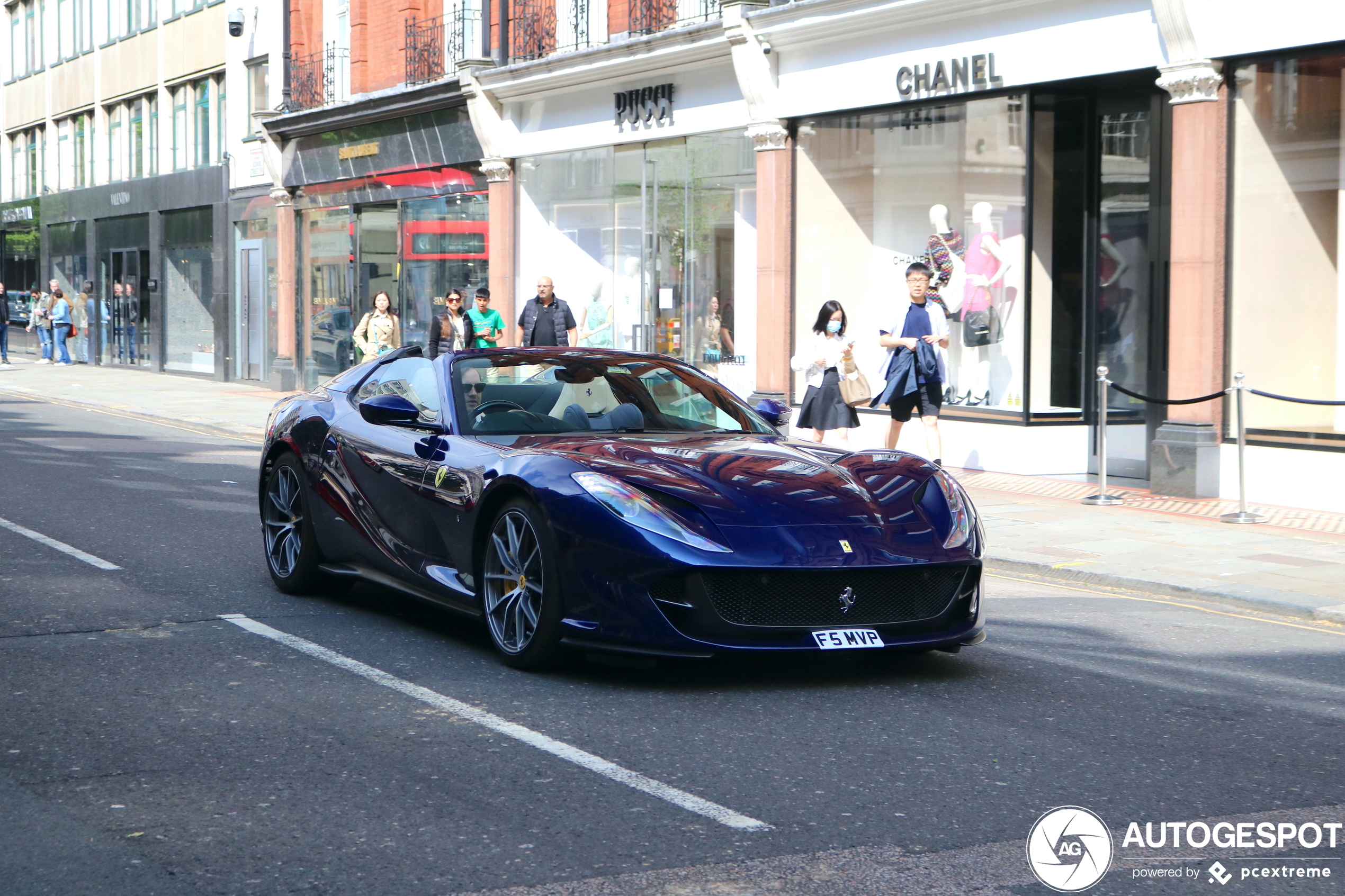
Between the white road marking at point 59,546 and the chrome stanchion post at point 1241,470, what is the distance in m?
8.22

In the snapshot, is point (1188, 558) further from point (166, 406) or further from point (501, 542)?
point (166, 406)

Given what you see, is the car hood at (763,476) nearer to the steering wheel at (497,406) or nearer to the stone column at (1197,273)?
the steering wheel at (497,406)

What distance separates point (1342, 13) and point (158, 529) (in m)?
9.92

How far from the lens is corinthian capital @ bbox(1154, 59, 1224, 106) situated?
44.6ft

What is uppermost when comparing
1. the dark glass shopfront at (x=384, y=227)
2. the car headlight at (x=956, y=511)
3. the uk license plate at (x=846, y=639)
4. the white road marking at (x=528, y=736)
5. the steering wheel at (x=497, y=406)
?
the dark glass shopfront at (x=384, y=227)

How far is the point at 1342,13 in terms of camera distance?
1272 centimetres

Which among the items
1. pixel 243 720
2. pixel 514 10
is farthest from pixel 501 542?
pixel 514 10

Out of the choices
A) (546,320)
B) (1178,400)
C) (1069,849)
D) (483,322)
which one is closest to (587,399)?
(1069,849)

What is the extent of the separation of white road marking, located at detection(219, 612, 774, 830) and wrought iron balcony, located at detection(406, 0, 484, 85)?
18731 mm

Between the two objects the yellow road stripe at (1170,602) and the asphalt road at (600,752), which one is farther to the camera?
the yellow road stripe at (1170,602)

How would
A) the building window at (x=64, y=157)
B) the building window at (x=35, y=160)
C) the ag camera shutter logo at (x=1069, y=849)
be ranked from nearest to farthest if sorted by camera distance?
the ag camera shutter logo at (x=1069, y=849) → the building window at (x=64, y=157) → the building window at (x=35, y=160)

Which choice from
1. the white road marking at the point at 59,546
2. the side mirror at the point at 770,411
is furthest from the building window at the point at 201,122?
the side mirror at the point at 770,411

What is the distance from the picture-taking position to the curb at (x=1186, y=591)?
869cm

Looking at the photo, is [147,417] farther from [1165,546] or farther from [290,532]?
[1165,546]
